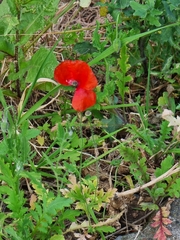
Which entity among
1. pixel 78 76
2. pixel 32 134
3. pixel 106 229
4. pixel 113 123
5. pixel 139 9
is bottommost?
pixel 106 229

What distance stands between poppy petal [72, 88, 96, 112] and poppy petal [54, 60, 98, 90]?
18 mm

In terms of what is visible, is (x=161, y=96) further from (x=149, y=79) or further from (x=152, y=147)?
(x=152, y=147)

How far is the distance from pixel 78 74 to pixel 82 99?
0.31 feet

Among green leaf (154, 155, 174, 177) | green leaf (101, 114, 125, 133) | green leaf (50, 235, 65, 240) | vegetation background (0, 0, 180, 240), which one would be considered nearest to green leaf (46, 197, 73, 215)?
vegetation background (0, 0, 180, 240)

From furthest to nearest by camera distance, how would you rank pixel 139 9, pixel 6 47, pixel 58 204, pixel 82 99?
pixel 6 47
pixel 139 9
pixel 82 99
pixel 58 204

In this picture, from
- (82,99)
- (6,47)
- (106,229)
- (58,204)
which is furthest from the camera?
(6,47)

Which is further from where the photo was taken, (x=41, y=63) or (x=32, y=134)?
(x=41, y=63)

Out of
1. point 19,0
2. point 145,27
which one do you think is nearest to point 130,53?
point 145,27

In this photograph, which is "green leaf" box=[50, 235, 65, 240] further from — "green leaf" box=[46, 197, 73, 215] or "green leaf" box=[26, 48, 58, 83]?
"green leaf" box=[26, 48, 58, 83]

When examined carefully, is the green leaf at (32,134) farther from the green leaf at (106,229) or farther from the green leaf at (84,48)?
the green leaf at (84,48)

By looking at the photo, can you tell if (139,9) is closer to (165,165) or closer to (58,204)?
(165,165)

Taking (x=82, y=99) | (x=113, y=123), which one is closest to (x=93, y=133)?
(x=113, y=123)

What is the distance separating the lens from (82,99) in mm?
1653

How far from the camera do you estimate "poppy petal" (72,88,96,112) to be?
1.64 m
